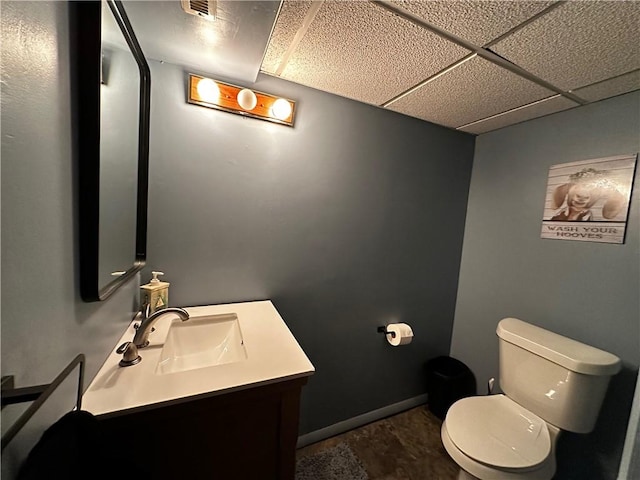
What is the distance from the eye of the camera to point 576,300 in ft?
4.41

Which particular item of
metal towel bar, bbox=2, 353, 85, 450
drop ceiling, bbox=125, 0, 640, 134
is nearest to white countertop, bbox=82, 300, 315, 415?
metal towel bar, bbox=2, 353, 85, 450

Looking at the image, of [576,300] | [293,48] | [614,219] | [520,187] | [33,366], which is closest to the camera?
[33,366]

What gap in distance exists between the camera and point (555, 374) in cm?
117

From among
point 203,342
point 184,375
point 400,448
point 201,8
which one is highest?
point 201,8

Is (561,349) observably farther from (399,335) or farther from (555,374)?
(399,335)

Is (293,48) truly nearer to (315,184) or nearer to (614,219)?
(315,184)

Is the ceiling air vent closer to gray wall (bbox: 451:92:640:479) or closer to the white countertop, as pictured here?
the white countertop

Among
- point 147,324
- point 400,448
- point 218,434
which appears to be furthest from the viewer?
point 400,448

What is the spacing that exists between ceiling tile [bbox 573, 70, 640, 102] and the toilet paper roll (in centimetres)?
167

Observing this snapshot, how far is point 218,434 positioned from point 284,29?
4.94 feet

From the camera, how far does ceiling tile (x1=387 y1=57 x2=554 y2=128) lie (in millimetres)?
1127

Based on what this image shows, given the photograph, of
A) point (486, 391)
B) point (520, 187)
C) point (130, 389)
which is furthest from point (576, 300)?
point (130, 389)

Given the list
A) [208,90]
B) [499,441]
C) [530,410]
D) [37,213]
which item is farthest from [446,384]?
[208,90]

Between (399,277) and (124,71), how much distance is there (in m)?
1.81
